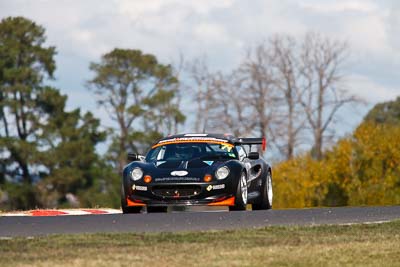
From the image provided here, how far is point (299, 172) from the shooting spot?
212 ft

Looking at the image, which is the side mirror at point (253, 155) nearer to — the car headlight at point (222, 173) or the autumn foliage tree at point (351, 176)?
the car headlight at point (222, 173)

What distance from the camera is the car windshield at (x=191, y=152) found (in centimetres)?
2164

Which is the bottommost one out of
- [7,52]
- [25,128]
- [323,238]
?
[323,238]

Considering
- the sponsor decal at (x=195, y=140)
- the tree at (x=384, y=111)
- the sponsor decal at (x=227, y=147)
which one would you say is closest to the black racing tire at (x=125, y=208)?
the sponsor decal at (x=195, y=140)

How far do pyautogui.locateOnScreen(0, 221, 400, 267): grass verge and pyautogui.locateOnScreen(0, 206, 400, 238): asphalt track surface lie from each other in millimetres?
1068

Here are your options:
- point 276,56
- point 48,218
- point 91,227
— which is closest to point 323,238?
point 91,227

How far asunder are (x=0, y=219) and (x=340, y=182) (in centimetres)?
4716

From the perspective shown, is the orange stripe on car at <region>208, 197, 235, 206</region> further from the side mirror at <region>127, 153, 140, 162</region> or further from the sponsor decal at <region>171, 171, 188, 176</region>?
the side mirror at <region>127, 153, 140, 162</region>

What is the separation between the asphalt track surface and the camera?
1555cm

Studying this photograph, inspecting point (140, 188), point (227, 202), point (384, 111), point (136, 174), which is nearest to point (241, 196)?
point (227, 202)

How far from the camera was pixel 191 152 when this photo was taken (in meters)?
21.9

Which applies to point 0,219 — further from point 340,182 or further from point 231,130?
point 231,130

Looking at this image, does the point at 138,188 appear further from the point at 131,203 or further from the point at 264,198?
the point at 264,198

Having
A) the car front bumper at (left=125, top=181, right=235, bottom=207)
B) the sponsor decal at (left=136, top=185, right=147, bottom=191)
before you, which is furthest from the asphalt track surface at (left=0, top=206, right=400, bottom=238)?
the sponsor decal at (left=136, top=185, right=147, bottom=191)
